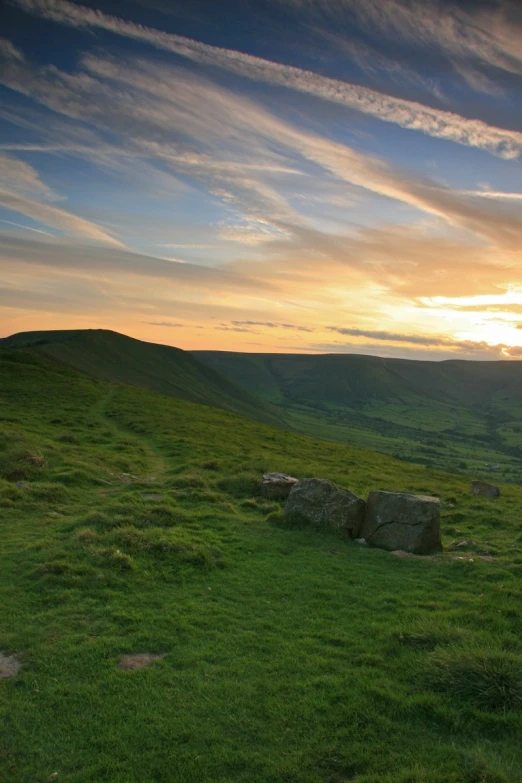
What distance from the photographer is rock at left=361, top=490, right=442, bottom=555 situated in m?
18.2

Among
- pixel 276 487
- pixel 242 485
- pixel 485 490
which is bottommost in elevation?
pixel 485 490

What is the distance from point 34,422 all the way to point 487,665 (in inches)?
1628

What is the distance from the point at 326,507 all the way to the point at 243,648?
394 inches

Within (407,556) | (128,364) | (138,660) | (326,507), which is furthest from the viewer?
(128,364)

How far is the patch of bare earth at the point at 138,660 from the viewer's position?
33.0 feet

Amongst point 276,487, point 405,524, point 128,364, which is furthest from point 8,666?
point 128,364

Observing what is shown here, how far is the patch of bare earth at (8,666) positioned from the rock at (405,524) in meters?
12.6

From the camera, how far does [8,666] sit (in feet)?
32.3

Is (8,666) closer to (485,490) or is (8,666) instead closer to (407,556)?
(407,556)

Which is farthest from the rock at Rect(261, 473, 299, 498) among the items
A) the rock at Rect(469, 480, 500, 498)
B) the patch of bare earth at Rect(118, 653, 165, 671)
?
the rock at Rect(469, 480, 500, 498)

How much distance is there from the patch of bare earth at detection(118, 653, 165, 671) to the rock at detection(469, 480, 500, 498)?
3095cm

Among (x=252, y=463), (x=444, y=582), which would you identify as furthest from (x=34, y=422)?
(x=444, y=582)

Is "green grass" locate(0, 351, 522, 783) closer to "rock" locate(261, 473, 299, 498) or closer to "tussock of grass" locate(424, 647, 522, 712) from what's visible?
"tussock of grass" locate(424, 647, 522, 712)

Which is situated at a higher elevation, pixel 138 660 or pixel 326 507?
pixel 326 507
